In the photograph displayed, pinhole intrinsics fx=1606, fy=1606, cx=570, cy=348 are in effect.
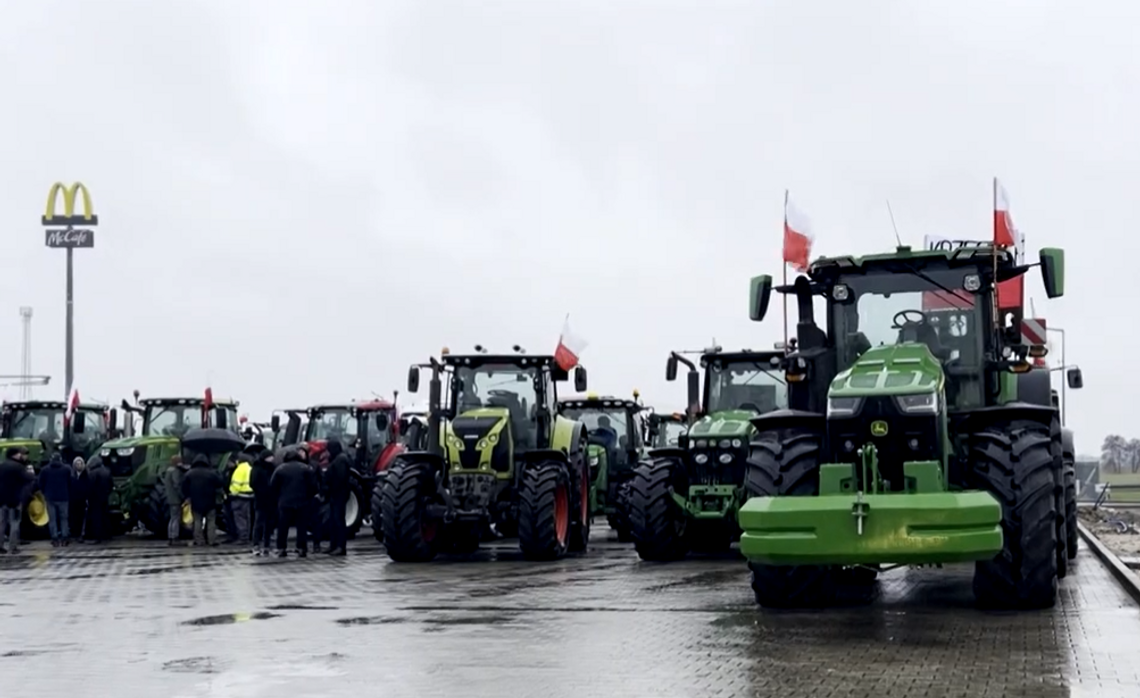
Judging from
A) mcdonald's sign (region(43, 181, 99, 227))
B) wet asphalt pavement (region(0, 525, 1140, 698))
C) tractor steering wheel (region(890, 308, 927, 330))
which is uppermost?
mcdonald's sign (region(43, 181, 99, 227))

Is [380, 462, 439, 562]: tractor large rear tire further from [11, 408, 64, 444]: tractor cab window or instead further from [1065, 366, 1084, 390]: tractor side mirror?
[11, 408, 64, 444]: tractor cab window

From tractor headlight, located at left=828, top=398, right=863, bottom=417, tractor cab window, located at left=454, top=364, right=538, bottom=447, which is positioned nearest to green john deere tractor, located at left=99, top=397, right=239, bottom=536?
tractor cab window, located at left=454, top=364, right=538, bottom=447

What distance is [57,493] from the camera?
25.5m

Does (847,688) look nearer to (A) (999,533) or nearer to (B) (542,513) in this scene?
(A) (999,533)

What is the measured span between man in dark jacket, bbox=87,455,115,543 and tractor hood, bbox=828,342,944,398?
15930 millimetres

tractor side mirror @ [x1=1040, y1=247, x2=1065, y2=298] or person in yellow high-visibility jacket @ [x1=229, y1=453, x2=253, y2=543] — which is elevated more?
tractor side mirror @ [x1=1040, y1=247, x2=1065, y2=298]

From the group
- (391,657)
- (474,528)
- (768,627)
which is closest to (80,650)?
(391,657)

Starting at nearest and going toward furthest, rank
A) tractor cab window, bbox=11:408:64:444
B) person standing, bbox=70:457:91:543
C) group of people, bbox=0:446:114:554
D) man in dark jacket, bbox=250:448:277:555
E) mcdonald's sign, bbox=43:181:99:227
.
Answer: man in dark jacket, bbox=250:448:277:555 → group of people, bbox=0:446:114:554 → person standing, bbox=70:457:91:543 → tractor cab window, bbox=11:408:64:444 → mcdonald's sign, bbox=43:181:99:227

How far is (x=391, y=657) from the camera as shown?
10.8 m

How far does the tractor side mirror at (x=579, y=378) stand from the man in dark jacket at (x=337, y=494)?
3.33m

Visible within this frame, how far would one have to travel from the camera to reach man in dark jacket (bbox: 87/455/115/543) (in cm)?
2598

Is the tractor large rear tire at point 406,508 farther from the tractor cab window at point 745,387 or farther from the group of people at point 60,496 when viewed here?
the group of people at point 60,496

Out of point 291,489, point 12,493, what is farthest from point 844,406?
point 12,493

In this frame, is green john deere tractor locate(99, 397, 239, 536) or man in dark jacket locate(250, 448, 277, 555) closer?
man in dark jacket locate(250, 448, 277, 555)
